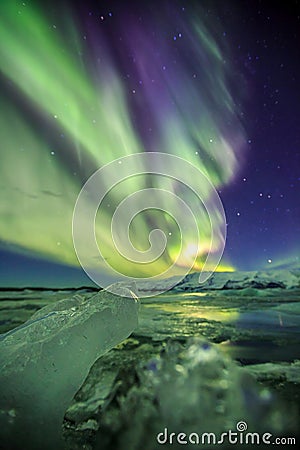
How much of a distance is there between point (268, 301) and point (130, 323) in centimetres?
812

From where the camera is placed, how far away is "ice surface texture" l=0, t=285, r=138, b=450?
3.10 metres

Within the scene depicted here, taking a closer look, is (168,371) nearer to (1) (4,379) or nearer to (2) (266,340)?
(1) (4,379)

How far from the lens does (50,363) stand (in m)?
3.65

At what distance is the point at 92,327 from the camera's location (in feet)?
13.6

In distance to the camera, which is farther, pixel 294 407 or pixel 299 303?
pixel 299 303

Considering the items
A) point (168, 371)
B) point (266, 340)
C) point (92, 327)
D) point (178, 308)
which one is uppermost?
point (178, 308)

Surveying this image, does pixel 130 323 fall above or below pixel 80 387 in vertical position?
above

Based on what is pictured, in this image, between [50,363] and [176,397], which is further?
Result: [50,363]

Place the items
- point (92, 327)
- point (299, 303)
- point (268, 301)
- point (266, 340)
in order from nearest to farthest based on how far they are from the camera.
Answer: point (92, 327)
point (266, 340)
point (299, 303)
point (268, 301)

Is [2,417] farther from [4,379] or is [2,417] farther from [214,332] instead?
[214,332]

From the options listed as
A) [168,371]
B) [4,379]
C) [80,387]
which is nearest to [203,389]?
[168,371]

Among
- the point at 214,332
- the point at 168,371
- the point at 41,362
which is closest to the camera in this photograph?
the point at 168,371

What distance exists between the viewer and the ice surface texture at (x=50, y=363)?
3101 mm

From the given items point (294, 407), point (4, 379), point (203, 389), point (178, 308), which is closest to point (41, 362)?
point (4, 379)
